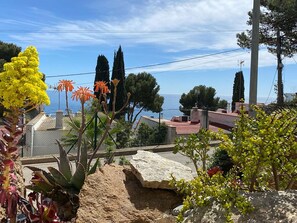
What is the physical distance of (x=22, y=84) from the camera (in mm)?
2420

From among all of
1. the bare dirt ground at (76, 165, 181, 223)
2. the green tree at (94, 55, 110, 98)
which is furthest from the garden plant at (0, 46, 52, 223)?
the green tree at (94, 55, 110, 98)

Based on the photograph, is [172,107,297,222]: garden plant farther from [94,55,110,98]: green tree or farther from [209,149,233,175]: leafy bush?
[94,55,110,98]: green tree

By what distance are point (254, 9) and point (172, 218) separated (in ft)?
16.2

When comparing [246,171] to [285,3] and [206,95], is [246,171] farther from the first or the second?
[206,95]

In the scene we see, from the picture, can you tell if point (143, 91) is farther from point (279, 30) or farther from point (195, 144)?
point (195, 144)

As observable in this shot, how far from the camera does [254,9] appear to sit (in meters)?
6.89

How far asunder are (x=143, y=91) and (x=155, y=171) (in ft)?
109

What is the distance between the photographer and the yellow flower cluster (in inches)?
94.6

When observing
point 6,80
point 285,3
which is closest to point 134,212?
point 6,80

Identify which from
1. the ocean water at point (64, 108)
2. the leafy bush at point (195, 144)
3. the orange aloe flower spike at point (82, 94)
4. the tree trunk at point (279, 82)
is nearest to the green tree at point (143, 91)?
the ocean water at point (64, 108)

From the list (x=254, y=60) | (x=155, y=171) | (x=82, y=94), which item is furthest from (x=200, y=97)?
(x=155, y=171)

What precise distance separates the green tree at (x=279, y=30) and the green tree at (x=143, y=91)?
741 inches

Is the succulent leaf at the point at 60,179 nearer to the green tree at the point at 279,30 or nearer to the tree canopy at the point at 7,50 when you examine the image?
the green tree at the point at 279,30

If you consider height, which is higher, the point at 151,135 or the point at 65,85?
the point at 65,85
